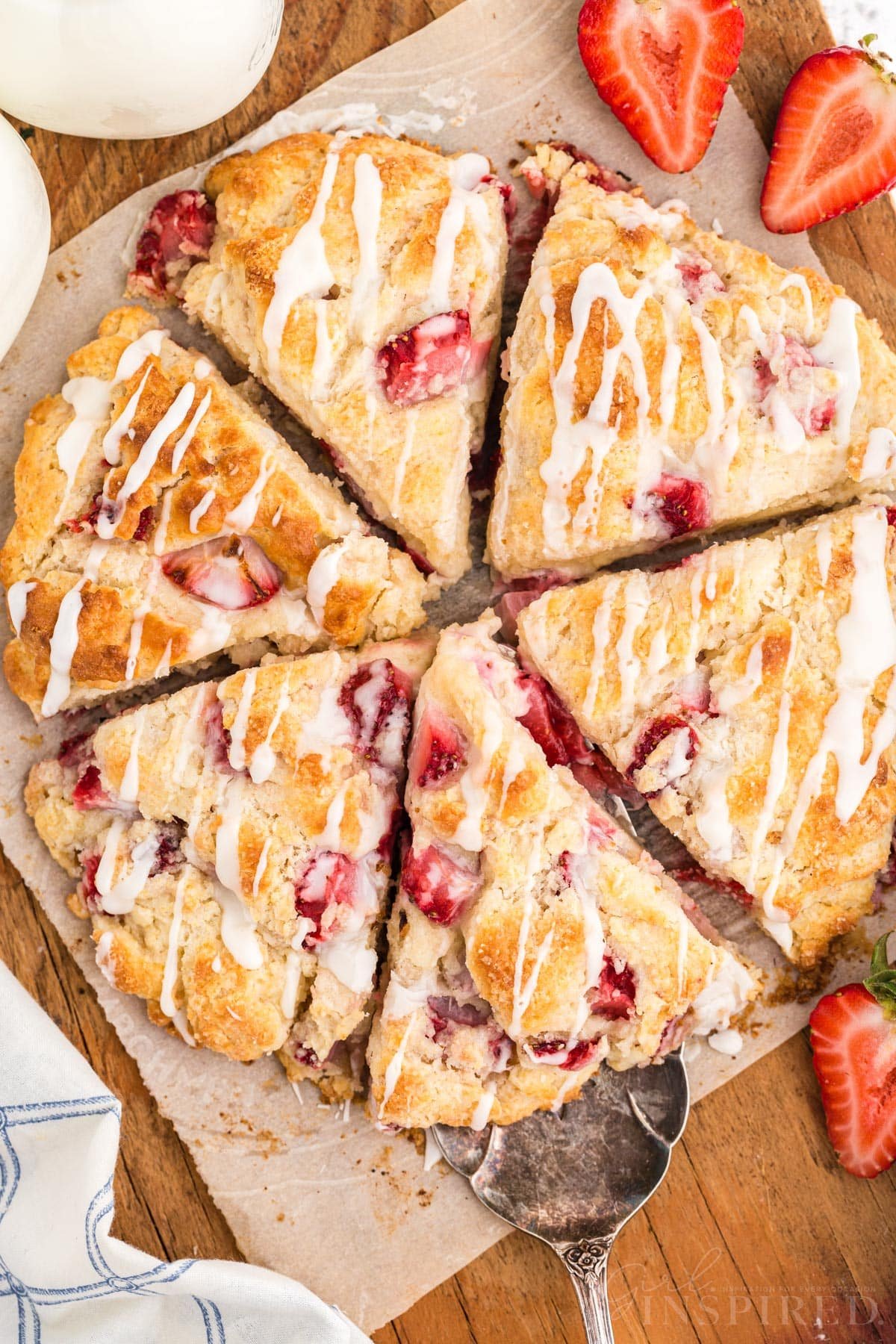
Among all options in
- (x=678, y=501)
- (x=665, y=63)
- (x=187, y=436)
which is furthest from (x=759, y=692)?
(x=665, y=63)

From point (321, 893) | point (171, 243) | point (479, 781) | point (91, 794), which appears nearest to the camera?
point (479, 781)

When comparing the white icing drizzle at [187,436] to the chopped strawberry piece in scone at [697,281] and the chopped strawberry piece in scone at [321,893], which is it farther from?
the chopped strawberry piece in scone at [697,281]

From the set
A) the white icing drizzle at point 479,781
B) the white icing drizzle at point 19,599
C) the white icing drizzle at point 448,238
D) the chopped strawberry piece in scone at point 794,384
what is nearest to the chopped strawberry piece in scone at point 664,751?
the white icing drizzle at point 479,781

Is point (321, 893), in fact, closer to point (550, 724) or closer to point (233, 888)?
point (233, 888)

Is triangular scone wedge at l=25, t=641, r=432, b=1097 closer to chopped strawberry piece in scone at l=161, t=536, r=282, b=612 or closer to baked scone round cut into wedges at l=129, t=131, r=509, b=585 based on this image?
chopped strawberry piece in scone at l=161, t=536, r=282, b=612

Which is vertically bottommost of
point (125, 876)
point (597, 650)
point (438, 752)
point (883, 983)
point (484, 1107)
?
point (883, 983)

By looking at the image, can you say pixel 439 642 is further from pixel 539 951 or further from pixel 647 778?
pixel 539 951

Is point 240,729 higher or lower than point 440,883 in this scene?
higher

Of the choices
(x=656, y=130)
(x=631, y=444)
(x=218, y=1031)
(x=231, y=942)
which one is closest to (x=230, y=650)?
(x=231, y=942)
